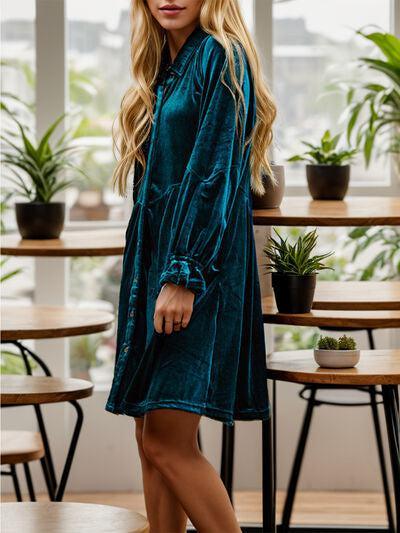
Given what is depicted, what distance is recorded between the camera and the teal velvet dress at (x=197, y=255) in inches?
86.2

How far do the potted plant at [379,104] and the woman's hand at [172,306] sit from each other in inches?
A: 58.7

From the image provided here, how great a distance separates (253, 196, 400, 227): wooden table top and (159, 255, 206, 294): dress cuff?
1.49 feet

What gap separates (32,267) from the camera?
4023mm

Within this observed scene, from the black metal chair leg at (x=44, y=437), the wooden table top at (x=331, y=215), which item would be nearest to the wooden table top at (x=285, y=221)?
the wooden table top at (x=331, y=215)

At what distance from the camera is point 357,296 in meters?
2.75

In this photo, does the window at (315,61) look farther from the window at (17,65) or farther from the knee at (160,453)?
the knee at (160,453)

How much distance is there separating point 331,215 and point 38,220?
1.04m

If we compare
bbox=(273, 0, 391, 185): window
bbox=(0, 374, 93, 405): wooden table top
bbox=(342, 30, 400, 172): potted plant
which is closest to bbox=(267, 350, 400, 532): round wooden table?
bbox=(0, 374, 93, 405): wooden table top

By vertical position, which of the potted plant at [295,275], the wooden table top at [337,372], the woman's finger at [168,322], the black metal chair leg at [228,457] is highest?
the potted plant at [295,275]

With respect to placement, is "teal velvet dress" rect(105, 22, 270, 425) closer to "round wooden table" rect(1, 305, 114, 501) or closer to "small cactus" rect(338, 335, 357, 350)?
"small cactus" rect(338, 335, 357, 350)

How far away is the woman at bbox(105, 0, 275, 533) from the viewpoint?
2.19 m

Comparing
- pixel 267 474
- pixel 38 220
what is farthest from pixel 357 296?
pixel 38 220

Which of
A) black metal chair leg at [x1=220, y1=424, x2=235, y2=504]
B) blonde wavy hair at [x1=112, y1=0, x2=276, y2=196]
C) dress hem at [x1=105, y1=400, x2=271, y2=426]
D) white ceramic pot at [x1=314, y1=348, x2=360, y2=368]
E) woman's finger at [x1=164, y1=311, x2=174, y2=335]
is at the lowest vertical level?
black metal chair leg at [x1=220, y1=424, x2=235, y2=504]

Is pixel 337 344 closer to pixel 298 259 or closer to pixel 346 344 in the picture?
pixel 346 344
